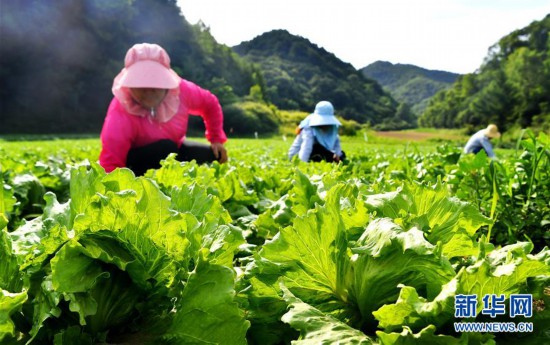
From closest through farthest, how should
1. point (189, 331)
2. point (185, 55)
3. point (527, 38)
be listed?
point (189, 331)
point (185, 55)
point (527, 38)

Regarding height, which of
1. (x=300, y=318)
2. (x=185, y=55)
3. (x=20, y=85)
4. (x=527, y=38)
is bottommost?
(x=300, y=318)

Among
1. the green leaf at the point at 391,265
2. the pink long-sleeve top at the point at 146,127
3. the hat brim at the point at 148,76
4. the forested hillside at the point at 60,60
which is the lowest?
the green leaf at the point at 391,265

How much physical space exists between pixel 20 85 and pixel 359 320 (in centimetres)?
5281

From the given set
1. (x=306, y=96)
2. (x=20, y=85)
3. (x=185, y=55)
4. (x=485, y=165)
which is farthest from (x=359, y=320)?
(x=306, y=96)

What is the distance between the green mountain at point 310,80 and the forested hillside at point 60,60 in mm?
54407

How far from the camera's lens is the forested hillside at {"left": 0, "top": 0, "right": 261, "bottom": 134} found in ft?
147

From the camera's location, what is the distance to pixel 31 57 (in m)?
45.8

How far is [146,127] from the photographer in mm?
4504

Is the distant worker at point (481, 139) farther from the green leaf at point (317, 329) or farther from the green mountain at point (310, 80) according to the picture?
the green mountain at point (310, 80)

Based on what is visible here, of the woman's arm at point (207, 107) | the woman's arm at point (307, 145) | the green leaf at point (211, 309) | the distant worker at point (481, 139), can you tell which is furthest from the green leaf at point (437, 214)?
the distant worker at point (481, 139)

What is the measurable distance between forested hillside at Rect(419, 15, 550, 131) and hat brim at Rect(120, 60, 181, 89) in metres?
73.6

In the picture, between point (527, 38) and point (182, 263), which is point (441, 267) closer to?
point (182, 263)

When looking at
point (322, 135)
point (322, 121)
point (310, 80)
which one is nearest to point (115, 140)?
point (322, 121)

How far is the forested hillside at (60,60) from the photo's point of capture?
44.8m
